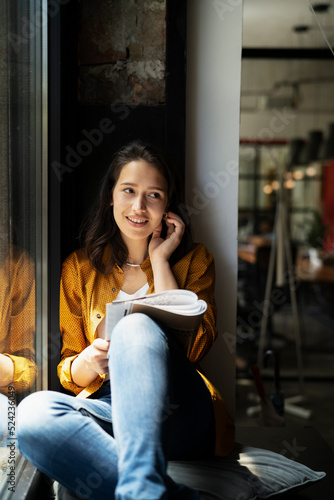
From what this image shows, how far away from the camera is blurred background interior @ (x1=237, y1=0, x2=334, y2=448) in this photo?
380 centimetres

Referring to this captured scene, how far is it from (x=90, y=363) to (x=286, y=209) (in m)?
3.26

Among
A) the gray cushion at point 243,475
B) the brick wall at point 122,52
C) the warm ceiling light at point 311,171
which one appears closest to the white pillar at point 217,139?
the brick wall at point 122,52

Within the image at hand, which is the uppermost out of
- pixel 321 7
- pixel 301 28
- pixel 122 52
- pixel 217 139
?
pixel 301 28

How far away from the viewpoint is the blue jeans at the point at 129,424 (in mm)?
1116

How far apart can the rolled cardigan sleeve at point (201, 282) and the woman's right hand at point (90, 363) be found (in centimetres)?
28

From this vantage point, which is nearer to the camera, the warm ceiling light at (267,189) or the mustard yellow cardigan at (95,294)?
the mustard yellow cardigan at (95,294)

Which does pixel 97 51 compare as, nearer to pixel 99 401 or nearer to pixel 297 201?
pixel 99 401

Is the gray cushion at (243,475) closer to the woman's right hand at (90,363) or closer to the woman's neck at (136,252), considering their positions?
the woman's right hand at (90,363)

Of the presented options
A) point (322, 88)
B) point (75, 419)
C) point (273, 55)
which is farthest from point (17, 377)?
point (322, 88)

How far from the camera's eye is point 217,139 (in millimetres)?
1904

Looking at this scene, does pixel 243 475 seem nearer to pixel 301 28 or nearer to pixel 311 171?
pixel 301 28

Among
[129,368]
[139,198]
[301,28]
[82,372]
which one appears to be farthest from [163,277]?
[301,28]

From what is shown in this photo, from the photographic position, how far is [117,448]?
4.16ft

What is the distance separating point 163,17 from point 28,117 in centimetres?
62
